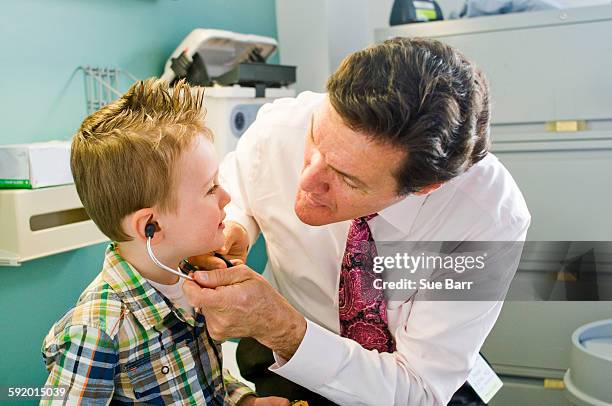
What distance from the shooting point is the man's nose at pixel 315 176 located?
0.83 m

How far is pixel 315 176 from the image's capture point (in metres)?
0.84

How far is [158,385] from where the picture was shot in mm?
846

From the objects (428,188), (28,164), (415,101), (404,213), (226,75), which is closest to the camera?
Result: (415,101)

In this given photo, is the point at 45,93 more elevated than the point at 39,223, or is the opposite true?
the point at 45,93

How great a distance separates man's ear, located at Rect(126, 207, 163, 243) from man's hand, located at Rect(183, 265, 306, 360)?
0.29 ft

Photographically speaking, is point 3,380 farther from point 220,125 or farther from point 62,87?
point 220,125

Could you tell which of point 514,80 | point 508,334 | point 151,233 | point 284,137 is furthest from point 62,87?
point 508,334

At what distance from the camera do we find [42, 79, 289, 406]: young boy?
30.9 inches

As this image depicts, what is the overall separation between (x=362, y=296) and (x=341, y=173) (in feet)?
0.88

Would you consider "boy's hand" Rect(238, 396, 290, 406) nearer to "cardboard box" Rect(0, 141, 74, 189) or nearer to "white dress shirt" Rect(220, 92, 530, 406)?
"white dress shirt" Rect(220, 92, 530, 406)

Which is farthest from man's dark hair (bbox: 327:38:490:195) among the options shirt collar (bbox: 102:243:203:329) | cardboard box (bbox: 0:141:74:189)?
cardboard box (bbox: 0:141:74:189)

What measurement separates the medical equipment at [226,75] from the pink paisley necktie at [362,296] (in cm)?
81

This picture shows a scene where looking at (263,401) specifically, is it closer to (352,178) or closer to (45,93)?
(352,178)

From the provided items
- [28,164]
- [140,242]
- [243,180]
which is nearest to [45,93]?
[28,164]
